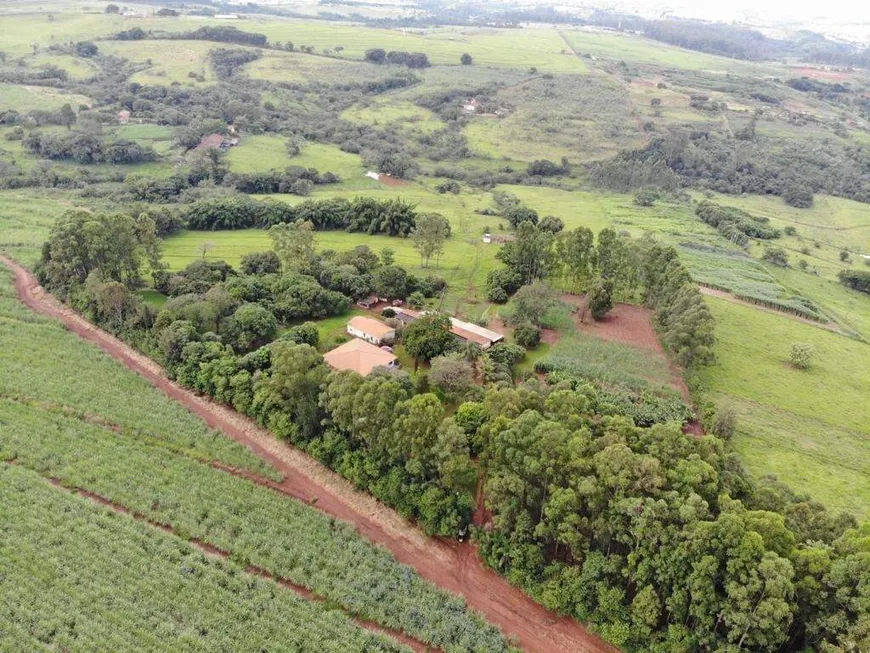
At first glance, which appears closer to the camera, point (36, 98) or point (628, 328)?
point (628, 328)

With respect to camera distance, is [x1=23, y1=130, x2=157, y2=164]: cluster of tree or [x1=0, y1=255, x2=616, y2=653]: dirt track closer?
[x1=0, y1=255, x2=616, y2=653]: dirt track

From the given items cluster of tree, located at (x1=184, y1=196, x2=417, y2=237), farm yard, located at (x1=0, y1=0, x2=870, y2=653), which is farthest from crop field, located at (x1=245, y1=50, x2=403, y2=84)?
cluster of tree, located at (x1=184, y1=196, x2=417, y2=237)

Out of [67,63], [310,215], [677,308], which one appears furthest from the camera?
[67,63]

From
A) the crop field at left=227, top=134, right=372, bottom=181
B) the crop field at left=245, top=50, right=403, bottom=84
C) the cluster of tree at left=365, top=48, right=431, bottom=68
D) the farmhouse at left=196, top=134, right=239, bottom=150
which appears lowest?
the crop field at left=227, top=134, right=372, bottom=181

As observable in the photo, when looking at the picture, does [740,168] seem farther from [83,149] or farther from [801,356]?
[83,149]

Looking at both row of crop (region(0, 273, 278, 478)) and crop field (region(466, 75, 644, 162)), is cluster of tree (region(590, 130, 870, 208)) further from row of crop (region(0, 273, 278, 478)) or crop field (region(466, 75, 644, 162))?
row of crop (region(0, 273, 278, 478))

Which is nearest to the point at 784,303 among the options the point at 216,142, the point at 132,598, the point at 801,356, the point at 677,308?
the point at 801,356
